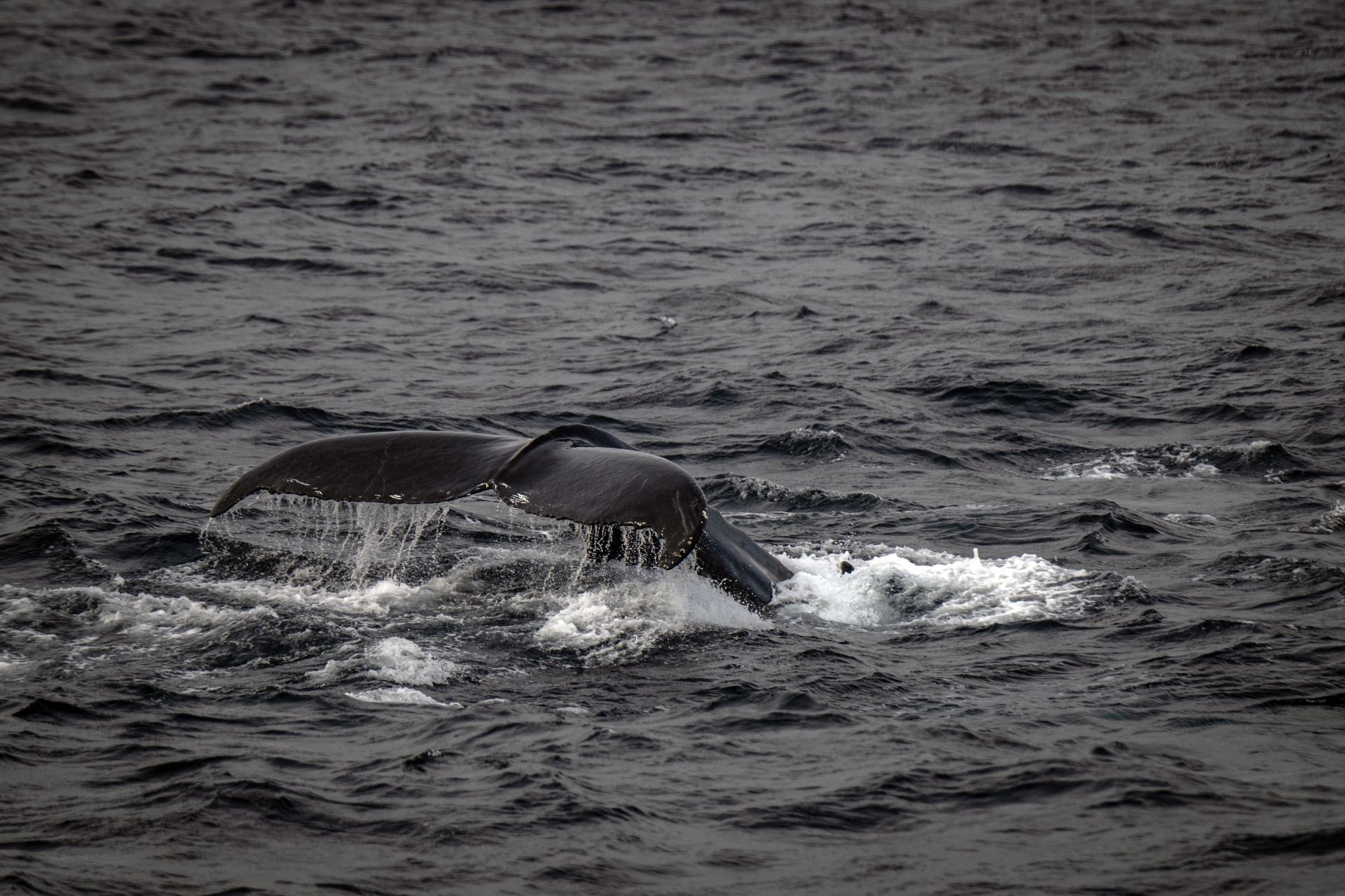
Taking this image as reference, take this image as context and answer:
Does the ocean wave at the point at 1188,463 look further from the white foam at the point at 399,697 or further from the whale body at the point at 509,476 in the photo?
the white foam at the point at 399,697

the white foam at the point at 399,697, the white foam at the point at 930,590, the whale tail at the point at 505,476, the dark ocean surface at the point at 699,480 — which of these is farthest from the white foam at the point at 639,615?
the whale tail at the point at 505,476

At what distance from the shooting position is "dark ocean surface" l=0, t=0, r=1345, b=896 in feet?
17.9

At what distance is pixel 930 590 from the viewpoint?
824 centimetres

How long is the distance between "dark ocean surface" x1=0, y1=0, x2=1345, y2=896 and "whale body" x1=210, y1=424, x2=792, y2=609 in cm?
90

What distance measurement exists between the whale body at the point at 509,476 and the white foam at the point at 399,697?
2.77ft

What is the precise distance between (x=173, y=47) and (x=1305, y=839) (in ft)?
105

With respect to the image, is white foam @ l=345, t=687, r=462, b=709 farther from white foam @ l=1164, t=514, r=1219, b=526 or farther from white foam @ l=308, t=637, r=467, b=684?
white foam @ l=1164, t=514, r=1219, b=526

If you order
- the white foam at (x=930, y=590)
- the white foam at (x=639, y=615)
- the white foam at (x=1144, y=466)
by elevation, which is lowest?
the white foam at (x=1144, y=466)

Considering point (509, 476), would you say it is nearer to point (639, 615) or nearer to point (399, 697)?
point (399, 697)

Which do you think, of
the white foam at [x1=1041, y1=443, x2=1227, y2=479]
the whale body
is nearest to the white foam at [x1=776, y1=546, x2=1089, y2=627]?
the whale body

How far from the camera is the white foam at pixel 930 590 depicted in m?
7.83

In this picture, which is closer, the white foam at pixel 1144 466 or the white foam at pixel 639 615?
the white foam at pixel 639 615

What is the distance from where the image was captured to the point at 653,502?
5875 millimetres

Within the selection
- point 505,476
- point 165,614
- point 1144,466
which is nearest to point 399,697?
point 505,476
